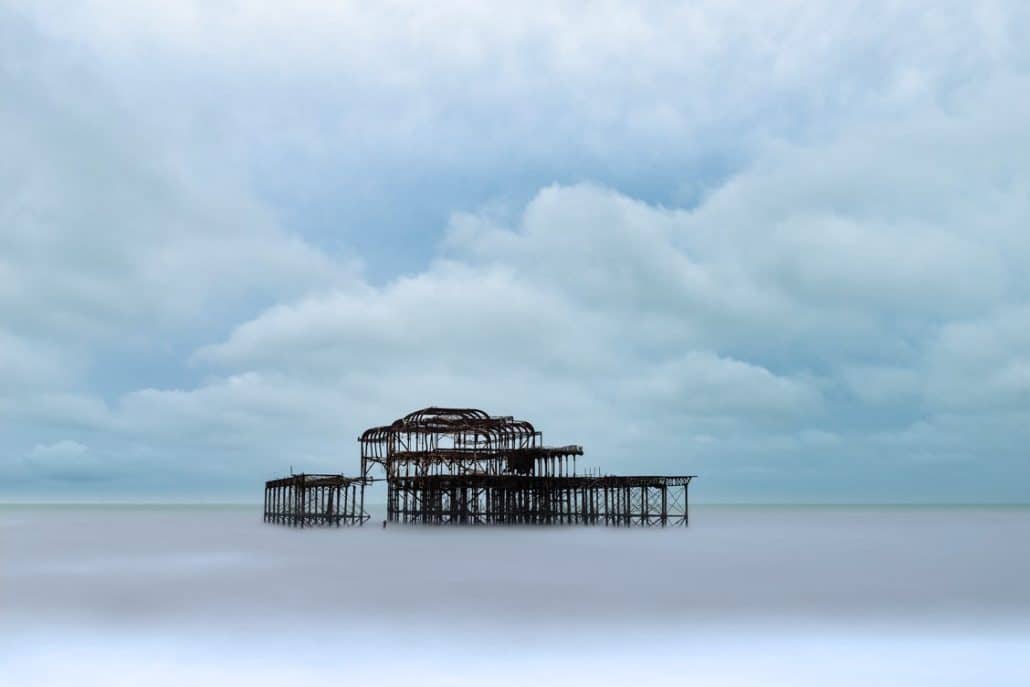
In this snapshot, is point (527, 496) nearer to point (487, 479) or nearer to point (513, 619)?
point (487, 479)

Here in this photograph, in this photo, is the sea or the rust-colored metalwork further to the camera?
the rust-colored metalwork

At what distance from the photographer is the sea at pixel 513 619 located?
44.4ft

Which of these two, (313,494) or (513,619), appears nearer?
(513,619)

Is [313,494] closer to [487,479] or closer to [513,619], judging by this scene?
[487,479]

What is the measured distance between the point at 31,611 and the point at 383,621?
7510 millimetres

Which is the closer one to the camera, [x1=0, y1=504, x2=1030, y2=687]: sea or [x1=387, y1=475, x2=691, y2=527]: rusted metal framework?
[x1=0, y1=504, x2=1030, y2=687]: sea

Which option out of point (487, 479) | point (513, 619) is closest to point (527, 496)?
point (487, 479)

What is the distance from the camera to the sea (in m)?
13.5

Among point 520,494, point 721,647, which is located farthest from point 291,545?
point 721,647

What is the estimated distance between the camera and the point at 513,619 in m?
17.8

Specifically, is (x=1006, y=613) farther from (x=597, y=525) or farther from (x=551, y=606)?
(x=597, y=525)

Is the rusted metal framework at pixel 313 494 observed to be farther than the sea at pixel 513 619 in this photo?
Yes

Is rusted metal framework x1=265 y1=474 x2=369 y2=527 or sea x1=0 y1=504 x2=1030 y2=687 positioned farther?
rusted metal framework x1=265 y1=474 x2=369 y2=527

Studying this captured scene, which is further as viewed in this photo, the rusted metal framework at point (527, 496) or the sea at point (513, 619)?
Answer: the rusted metal framework at point (527, 496)
